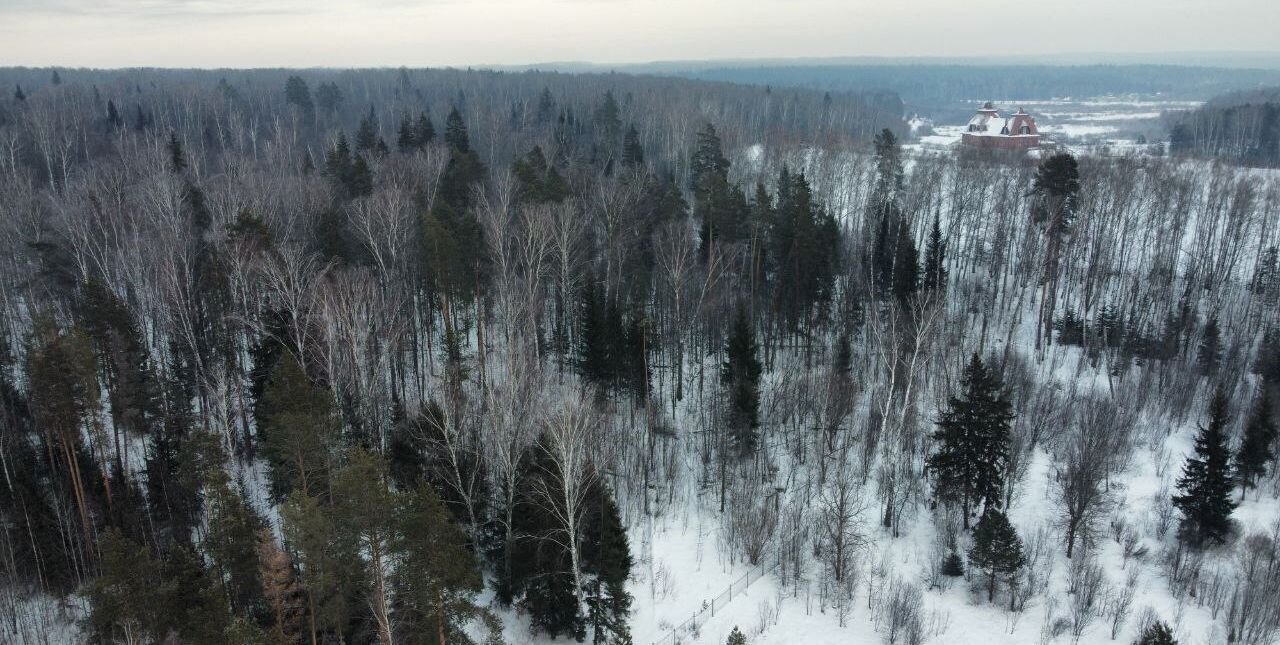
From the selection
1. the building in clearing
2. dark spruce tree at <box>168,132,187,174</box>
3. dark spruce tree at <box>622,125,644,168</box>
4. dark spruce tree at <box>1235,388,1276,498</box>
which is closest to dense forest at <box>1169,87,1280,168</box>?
the building in clearing

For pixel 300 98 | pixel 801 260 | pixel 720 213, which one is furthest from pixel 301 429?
pixel 300 98

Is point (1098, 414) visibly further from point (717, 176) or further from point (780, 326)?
point (717, 176)

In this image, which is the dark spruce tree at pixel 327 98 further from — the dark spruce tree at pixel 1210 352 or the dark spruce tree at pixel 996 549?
the dark spruce tree at pixel 996 549

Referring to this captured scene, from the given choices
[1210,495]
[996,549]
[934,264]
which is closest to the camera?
[996,549]

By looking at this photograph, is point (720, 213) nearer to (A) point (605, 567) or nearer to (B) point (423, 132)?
(A) point (605, 567)

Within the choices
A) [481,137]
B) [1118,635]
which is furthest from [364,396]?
[481,137]

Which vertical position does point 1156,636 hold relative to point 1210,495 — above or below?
below

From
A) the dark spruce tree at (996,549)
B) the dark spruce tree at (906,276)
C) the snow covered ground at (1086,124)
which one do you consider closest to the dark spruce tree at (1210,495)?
the dark spruce tree at (996,549)
